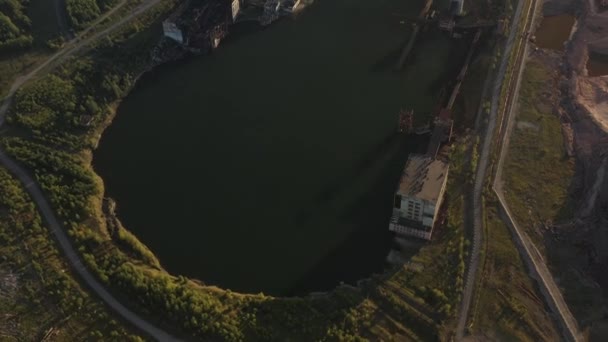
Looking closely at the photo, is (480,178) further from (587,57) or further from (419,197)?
(587,57)

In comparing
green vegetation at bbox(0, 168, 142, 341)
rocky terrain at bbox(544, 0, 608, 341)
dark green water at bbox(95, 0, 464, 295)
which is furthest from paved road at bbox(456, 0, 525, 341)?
green vegetation at bbox(0, 168, 142, 341)

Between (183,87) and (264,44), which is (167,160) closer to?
(183,87)

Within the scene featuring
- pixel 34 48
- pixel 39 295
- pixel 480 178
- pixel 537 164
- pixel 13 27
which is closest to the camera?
pixel 39 295

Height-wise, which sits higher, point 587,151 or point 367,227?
point 587,151

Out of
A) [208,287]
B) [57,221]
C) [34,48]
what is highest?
[34,48]

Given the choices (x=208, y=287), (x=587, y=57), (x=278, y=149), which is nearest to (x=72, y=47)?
(x=278, y=149)

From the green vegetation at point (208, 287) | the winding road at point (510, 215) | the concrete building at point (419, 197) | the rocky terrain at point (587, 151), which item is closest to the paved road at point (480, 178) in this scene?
the winding road at point (510, 215)

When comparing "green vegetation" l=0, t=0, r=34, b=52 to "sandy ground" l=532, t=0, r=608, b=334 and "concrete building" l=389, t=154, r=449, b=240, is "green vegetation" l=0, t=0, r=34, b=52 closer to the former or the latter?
"concrete building" l=389, t=154, r=449, b=240

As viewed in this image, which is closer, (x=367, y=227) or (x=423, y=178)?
(x=423, y=178)

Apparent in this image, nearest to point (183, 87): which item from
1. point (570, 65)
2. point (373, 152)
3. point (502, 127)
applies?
point (373, 152)
